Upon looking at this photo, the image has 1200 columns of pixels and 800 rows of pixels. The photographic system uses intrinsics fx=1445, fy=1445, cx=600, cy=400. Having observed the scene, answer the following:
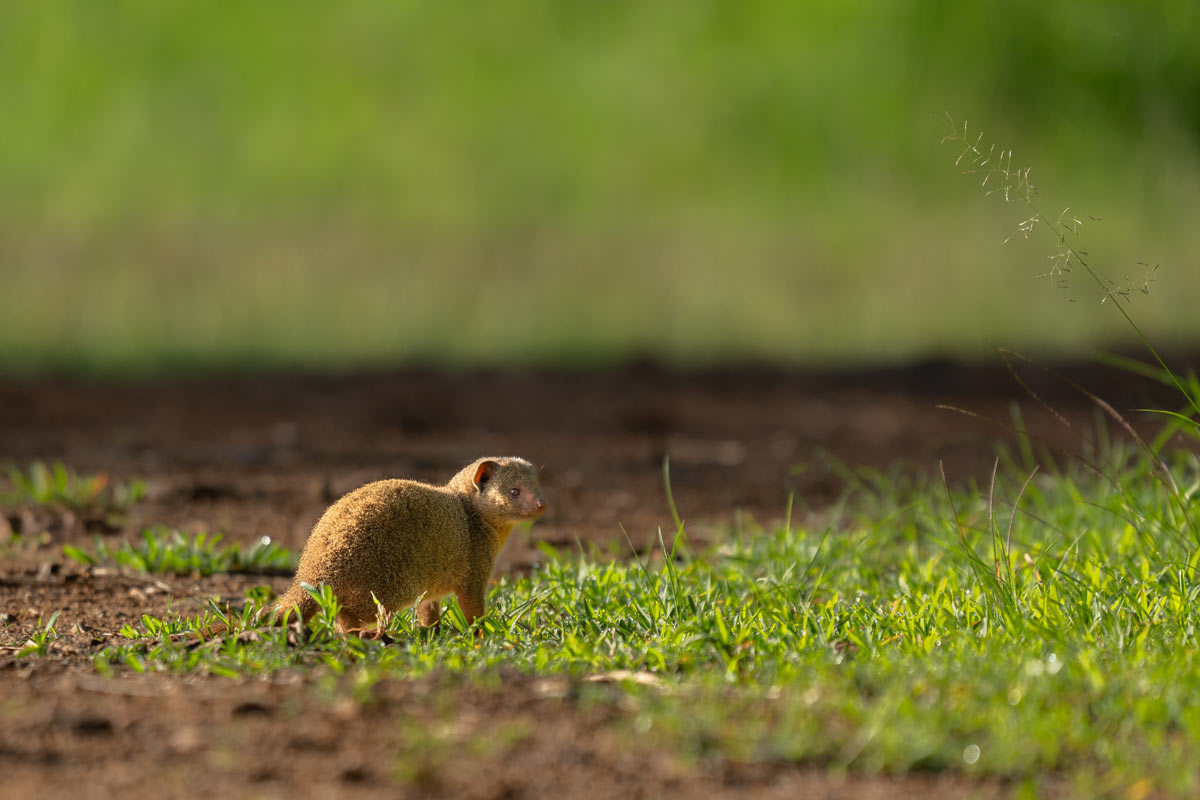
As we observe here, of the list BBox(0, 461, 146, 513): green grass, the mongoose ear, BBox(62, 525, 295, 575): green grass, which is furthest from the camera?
BBox(0, 461, 146, 513): green grass

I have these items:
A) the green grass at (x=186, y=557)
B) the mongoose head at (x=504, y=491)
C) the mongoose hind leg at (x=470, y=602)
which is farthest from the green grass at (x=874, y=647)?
the green grass at (x=186, y=557)

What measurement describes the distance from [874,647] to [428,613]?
1456 mm

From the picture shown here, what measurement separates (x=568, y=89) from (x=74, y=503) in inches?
427

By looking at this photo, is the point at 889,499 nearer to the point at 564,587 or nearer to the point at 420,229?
the point at 564,587

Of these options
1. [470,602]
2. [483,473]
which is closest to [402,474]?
[483,473]

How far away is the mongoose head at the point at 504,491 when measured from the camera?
14.7 ft

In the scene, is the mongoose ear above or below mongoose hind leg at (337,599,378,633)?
above

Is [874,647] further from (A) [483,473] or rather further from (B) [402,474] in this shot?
(B) [402,474]

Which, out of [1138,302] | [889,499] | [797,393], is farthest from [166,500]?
[1138,302]

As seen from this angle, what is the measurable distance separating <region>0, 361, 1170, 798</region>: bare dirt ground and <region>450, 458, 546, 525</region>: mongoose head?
2.87ft

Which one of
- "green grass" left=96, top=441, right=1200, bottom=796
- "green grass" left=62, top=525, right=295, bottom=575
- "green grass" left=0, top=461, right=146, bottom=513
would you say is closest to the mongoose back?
"green grass" left=96, top=441, right=1200, bottom=796

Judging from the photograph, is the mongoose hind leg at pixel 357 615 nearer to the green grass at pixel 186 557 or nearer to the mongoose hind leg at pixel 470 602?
the mongoose hind leg at pixel 470 602

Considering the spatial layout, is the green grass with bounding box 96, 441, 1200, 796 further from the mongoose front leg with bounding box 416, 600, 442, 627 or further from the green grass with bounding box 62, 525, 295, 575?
the green grass with bounding box 62, 525, 295, 575

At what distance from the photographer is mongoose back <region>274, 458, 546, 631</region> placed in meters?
3.99
